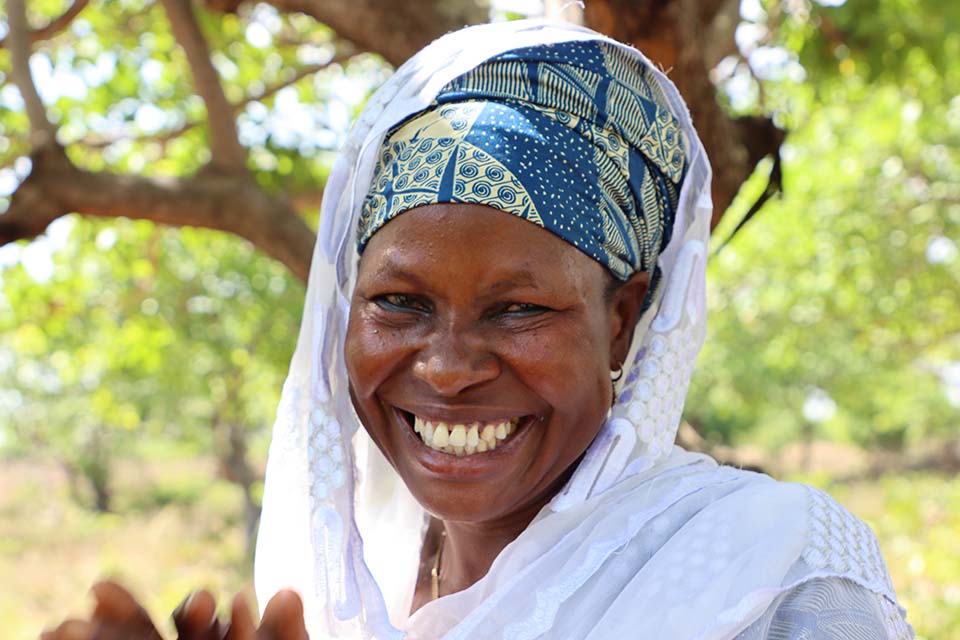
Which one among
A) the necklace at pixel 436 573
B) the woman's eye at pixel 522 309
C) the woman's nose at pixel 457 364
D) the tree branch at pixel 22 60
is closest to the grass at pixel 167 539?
the woman's nose at pixel 457 364

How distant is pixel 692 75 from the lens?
2.68 m

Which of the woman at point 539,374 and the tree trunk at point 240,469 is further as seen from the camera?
the tree trunk at point 240,469

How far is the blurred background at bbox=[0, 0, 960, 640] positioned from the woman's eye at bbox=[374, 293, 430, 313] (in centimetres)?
67

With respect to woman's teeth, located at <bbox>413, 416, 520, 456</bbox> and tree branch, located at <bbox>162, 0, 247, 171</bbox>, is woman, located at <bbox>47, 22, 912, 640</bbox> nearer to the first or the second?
woman's teeth, located at <bbox>413, 416, 520, 456</bbox>

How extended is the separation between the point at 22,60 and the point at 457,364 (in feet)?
10.6

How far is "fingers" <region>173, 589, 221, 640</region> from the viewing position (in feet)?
3.90

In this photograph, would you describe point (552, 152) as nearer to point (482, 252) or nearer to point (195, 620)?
point (482, 252)

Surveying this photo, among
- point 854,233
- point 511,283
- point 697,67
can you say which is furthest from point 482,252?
point 854,233

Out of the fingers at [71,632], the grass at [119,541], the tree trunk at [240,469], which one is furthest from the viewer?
the tree trunk at [240,469]

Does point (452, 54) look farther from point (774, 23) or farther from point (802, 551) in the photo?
point (774, 23)

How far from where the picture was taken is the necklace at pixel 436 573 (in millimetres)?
2227

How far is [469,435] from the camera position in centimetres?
176

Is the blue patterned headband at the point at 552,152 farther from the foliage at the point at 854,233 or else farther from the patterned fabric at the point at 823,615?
the foliage at the point at 854,233

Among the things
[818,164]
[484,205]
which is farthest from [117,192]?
[818,164]
